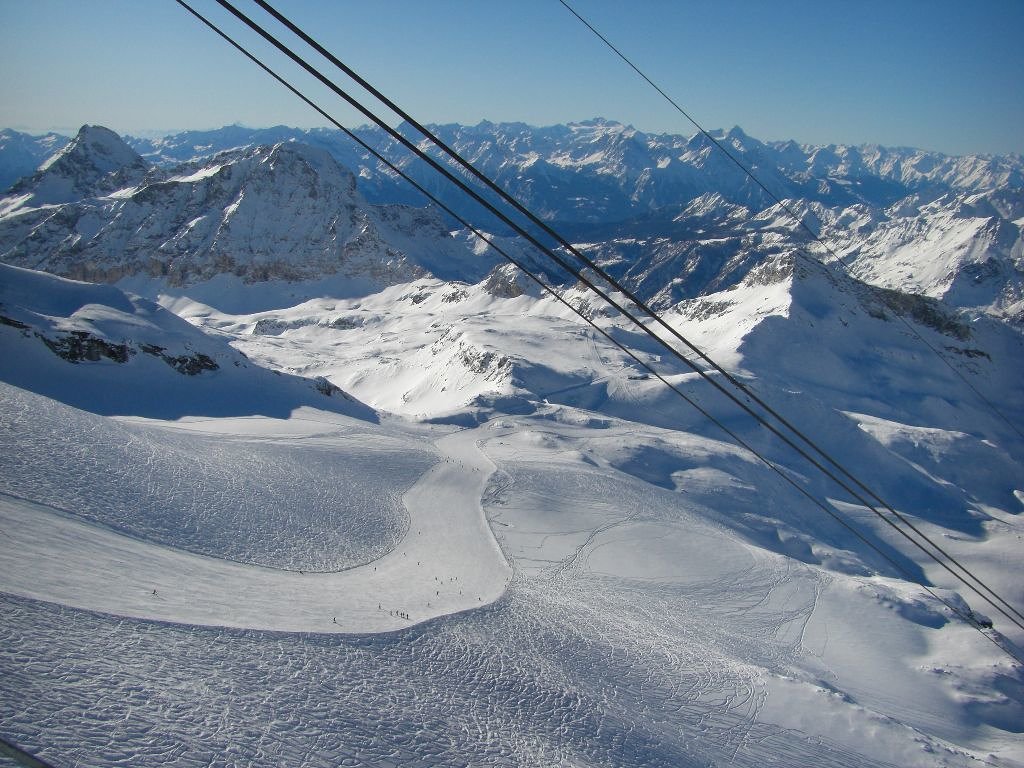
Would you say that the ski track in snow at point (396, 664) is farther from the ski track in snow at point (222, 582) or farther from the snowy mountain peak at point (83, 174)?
the snowy mountain peak at point (83, 174)

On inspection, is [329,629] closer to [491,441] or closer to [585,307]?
[491,441]

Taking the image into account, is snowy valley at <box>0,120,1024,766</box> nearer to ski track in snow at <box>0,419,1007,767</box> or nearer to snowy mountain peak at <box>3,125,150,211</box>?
ski track in snow at <box>0,419,1007,767</box>

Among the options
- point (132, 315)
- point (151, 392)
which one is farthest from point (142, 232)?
point (151, 392)

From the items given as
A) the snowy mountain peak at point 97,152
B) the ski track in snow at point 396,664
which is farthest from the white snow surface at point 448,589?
the snowy mountain peak at point 97,152

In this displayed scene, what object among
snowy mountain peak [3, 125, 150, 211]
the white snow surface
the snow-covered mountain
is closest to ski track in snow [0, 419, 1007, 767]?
the white snow surface

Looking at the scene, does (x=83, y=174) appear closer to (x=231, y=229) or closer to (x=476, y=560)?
(x=231, y=229)

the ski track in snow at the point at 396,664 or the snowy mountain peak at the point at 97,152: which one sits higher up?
the snowy mountain peak at the point at 97,152

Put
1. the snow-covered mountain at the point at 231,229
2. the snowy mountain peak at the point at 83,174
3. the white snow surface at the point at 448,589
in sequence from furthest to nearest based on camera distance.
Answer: the snowy mountain peak at the point at 83,174 < the snow-covered mountain at the point at 231,229 < the white snow surface at the point at 448,589

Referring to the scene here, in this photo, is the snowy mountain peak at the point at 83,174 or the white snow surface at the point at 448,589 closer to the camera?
the white snow surface at the point at 448,589
